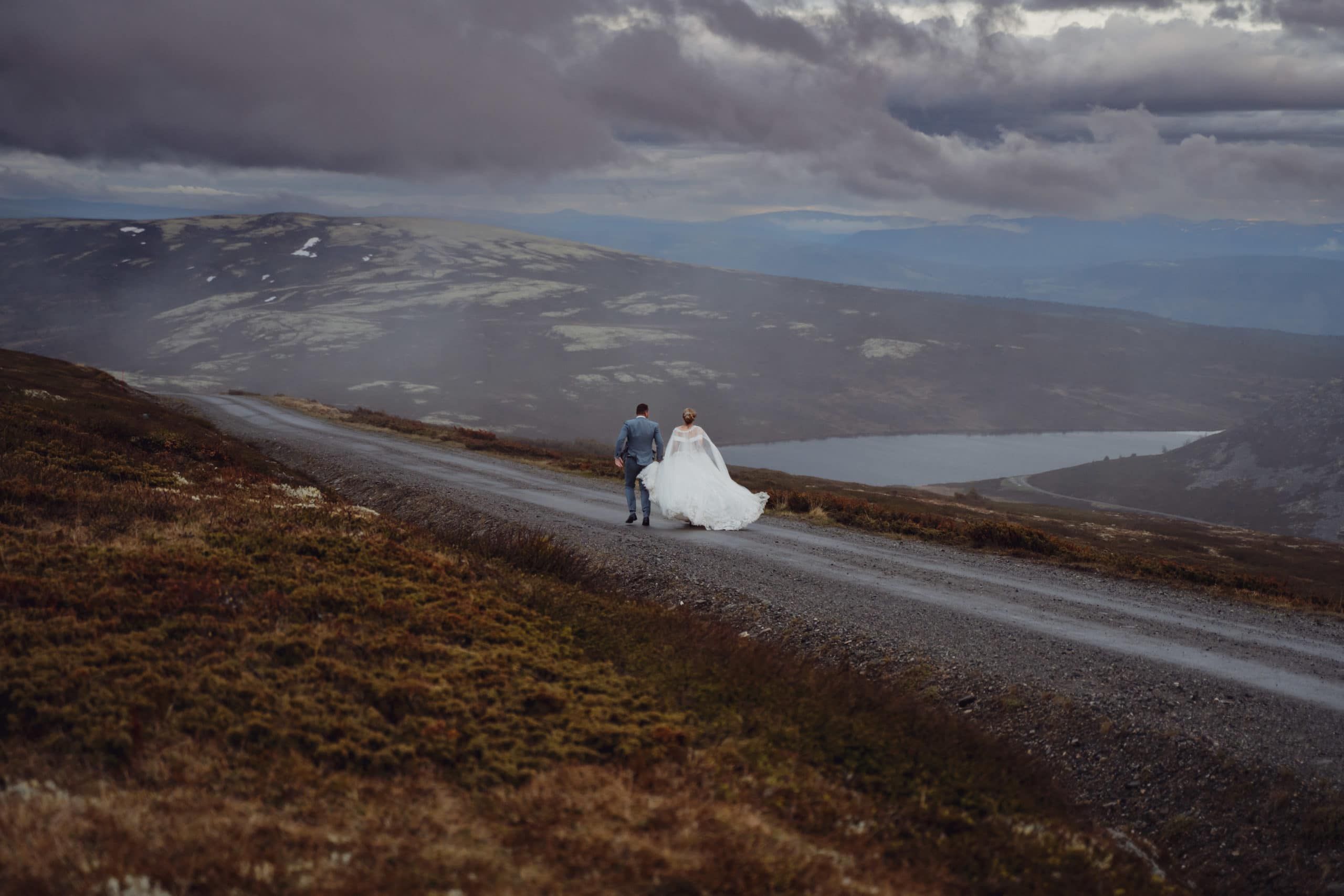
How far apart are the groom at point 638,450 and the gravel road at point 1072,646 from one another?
816 millimetres

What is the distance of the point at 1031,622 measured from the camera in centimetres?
1422

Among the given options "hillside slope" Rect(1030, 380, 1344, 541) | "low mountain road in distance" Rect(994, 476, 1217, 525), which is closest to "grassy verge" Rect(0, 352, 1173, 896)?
"low mountain road in distance" Rect(994, 476, 1217, 525)

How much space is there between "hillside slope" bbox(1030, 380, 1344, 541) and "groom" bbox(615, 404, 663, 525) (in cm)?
15451

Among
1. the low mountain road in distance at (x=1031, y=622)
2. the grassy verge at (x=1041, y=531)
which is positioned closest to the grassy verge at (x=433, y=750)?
the low mountain road in distance at (x=1031, y=622)

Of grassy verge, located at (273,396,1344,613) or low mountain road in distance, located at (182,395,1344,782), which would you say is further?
grassy verge, located at (273,396,1344,613)

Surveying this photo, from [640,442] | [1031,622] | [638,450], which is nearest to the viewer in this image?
[1031,622]

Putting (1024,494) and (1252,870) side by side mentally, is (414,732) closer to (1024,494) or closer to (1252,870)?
(1252,870)

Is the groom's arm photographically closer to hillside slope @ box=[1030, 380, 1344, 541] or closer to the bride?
the bride

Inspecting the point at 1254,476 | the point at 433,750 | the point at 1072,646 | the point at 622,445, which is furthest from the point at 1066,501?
the point at 433,750

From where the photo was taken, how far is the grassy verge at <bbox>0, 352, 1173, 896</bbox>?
5.71m

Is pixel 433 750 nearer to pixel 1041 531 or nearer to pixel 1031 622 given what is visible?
pixel 1031 622

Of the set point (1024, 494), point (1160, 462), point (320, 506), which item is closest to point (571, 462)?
point (320, 506)

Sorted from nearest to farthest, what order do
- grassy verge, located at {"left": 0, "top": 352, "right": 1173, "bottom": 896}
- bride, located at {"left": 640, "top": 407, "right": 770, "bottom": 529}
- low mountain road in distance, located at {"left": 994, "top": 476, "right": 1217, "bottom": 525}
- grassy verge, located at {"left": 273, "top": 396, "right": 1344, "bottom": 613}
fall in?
grassy verge, located at {"left": 0, "top": 352, "right": 1173, "bottom": 896}, grassy verge, located at {"left": 273, "top": 396, "right": 1344, "bottom": 613}, bride, located at {"left": 640, "top": 407, "right": 770, "bottom": 529}, low mountain road in distance, located at {"left": 994, "top": 476, "right": 1217, "bottom": 525}

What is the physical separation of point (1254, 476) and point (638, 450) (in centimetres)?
18615
